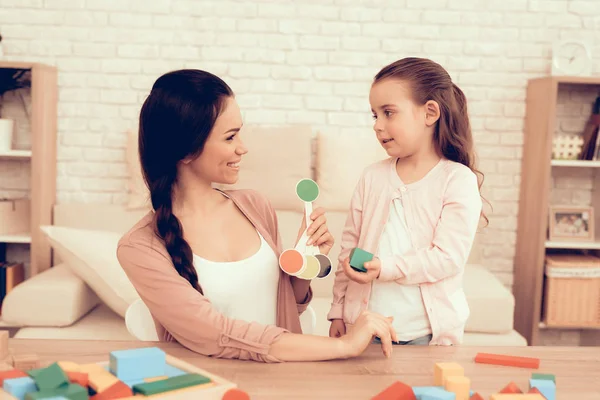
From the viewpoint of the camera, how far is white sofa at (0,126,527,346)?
259cm

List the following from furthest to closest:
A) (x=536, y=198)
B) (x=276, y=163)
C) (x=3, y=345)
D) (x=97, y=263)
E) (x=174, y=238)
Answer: (x=536, y=198) < (x=276, y=163) < (x=97, y=263) < (x=174, y=238) < (x=3, y=345)

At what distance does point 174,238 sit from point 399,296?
571mm

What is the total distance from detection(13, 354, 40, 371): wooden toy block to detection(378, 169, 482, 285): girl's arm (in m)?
0.75

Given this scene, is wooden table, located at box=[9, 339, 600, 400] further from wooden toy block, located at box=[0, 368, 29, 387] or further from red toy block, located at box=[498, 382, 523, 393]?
wooden toy block, located at box=[0, 368, 29, 387]

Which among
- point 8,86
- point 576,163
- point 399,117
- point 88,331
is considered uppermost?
point 8,86

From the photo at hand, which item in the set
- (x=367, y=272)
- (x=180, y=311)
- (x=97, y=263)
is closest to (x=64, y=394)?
(x=180, y=311)

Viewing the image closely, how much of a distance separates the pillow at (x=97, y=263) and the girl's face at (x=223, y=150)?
1.13 meters

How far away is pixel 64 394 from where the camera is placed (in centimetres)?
94

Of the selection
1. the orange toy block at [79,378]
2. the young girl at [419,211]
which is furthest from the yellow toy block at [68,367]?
the young girl at [419,211]

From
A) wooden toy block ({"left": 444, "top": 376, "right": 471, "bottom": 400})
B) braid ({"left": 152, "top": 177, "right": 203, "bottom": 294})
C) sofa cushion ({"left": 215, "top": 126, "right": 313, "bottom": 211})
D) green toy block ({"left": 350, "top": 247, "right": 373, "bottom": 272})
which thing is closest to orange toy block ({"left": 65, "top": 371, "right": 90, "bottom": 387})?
braid ({"left": 152, "top": 177, "right": 203, "bottom": 294})

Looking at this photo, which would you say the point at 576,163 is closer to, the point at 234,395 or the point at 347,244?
the point at 347,244

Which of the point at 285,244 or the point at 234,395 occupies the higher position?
the point at 234,395

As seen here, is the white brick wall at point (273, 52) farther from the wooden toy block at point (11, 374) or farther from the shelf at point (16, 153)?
the wooden toy block at point (11, 374)

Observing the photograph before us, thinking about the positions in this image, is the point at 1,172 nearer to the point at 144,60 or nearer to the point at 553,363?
the point at 144,60
